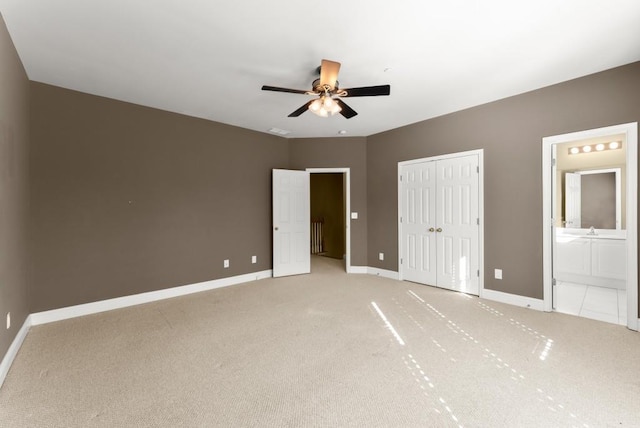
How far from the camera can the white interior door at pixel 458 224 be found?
422 centimetres

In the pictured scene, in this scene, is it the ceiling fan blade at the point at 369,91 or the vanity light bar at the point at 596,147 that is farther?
the vanity light bar at the point at 596,147

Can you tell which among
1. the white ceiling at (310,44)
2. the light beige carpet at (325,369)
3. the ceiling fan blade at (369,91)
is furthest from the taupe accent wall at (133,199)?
the ceiling fan blade at (369,91)

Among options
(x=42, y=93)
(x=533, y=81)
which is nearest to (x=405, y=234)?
(x=533, y=81)

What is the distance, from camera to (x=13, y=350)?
248 centimetres

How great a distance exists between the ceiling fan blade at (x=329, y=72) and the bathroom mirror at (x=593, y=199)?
474 cm

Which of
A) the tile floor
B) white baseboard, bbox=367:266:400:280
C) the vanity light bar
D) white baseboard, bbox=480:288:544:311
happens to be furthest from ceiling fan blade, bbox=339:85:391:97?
the vanity light bar

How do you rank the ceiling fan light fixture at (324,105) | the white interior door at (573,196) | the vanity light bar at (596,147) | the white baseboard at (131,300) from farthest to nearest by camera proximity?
the white interior door at (573,196)
the vanity light bar at (596,147)
the white baseboard at (131,300)
the ceiling fan light fixture at (324,105)

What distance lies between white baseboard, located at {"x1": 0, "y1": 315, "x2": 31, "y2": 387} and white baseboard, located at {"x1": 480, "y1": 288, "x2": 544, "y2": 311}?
5003 mm

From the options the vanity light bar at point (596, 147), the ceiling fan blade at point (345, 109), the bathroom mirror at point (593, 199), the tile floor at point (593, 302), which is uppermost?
the ceiling fan blade at point (345, 109)

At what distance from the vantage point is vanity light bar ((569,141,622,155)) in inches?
180

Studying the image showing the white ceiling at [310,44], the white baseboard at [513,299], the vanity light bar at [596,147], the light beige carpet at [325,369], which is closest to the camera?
the light beige carpet at [325,369]

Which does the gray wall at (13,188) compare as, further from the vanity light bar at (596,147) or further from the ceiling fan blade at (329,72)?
the vanity light bar at (596,147)

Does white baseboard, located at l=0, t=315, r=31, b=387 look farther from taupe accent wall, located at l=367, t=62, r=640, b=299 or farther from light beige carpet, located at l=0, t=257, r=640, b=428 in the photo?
taupe accent wall, located at l=367, t=62, r=640, b=299

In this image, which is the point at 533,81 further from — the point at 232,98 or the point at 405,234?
the point at 232,98
